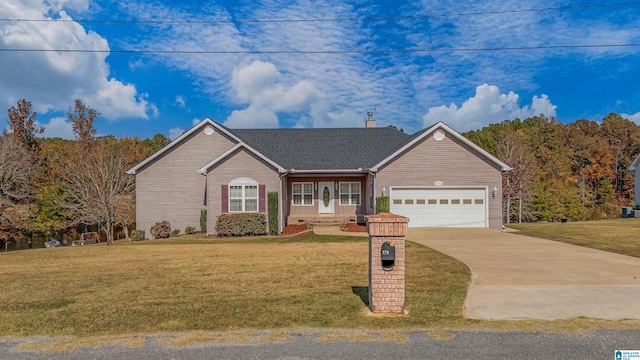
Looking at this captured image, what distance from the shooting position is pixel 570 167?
48.3 m

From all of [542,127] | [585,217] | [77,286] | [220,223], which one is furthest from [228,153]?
[542,127]

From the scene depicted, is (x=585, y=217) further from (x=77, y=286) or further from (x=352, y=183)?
(x=77, y=286)

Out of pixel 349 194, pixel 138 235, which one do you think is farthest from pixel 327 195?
pixel 138 235

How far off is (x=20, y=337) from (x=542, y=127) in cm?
5767

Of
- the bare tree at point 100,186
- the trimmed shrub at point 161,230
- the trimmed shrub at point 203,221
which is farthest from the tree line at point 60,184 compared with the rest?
the trimmed shrub at point 203,221

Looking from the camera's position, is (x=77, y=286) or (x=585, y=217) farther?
(x=585, y=217)

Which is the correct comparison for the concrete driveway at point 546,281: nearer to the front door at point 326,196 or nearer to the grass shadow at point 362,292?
the grass shadow at point 362,292

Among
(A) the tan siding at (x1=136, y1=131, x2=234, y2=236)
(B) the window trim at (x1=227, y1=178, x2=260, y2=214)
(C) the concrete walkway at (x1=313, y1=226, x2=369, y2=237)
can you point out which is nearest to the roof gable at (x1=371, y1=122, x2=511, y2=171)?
(C) the concrete walkway at (x1=313, y1=226, x2=369, y2=237)

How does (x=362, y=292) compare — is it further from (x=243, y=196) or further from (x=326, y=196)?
(x=326, y=196)

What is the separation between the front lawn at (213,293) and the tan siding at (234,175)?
707 centimetres

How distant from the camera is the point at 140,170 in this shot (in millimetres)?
22844

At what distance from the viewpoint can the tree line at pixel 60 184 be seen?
86.3 ft

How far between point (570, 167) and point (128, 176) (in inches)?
1924

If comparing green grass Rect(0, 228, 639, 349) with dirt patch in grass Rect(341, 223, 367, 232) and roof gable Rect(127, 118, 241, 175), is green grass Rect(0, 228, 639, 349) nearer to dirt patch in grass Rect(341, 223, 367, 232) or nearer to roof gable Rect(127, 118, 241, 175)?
dirt patch in grass Rect(341, 223, 367, 232)
